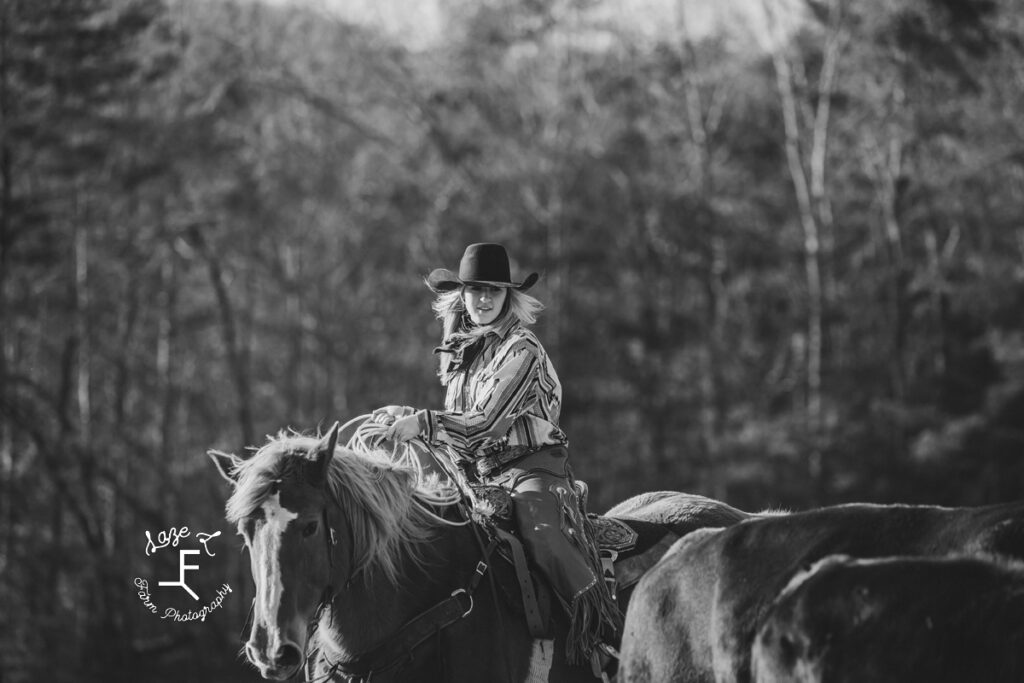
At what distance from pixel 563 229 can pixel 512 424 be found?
25754mm

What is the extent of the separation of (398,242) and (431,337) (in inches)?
117

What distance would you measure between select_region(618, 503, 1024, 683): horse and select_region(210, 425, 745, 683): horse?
3.85ft

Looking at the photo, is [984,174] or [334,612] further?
[984,174]

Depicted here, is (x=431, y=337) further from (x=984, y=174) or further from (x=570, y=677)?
(x=570, y=677)

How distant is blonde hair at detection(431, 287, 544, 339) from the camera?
5496 mm

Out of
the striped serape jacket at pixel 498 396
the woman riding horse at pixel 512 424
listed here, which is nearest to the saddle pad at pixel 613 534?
the woman riding horse at pixel 512 424

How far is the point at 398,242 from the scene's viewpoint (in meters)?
36.3

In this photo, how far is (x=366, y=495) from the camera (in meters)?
4.82

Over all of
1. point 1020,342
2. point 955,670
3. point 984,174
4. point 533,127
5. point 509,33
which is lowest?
point 1020,342

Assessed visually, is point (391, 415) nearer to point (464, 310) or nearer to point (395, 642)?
point (464, 310)

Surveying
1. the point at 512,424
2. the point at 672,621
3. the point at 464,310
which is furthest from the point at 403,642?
the point at 464,310

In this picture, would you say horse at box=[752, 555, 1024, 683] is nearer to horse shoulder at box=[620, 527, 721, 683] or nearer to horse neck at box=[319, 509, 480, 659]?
horse shoulder at box=[620, 527, 721, 683]

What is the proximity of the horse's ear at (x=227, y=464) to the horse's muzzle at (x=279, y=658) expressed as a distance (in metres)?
0.67

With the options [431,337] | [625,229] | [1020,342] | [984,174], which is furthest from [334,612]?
[431,337]
